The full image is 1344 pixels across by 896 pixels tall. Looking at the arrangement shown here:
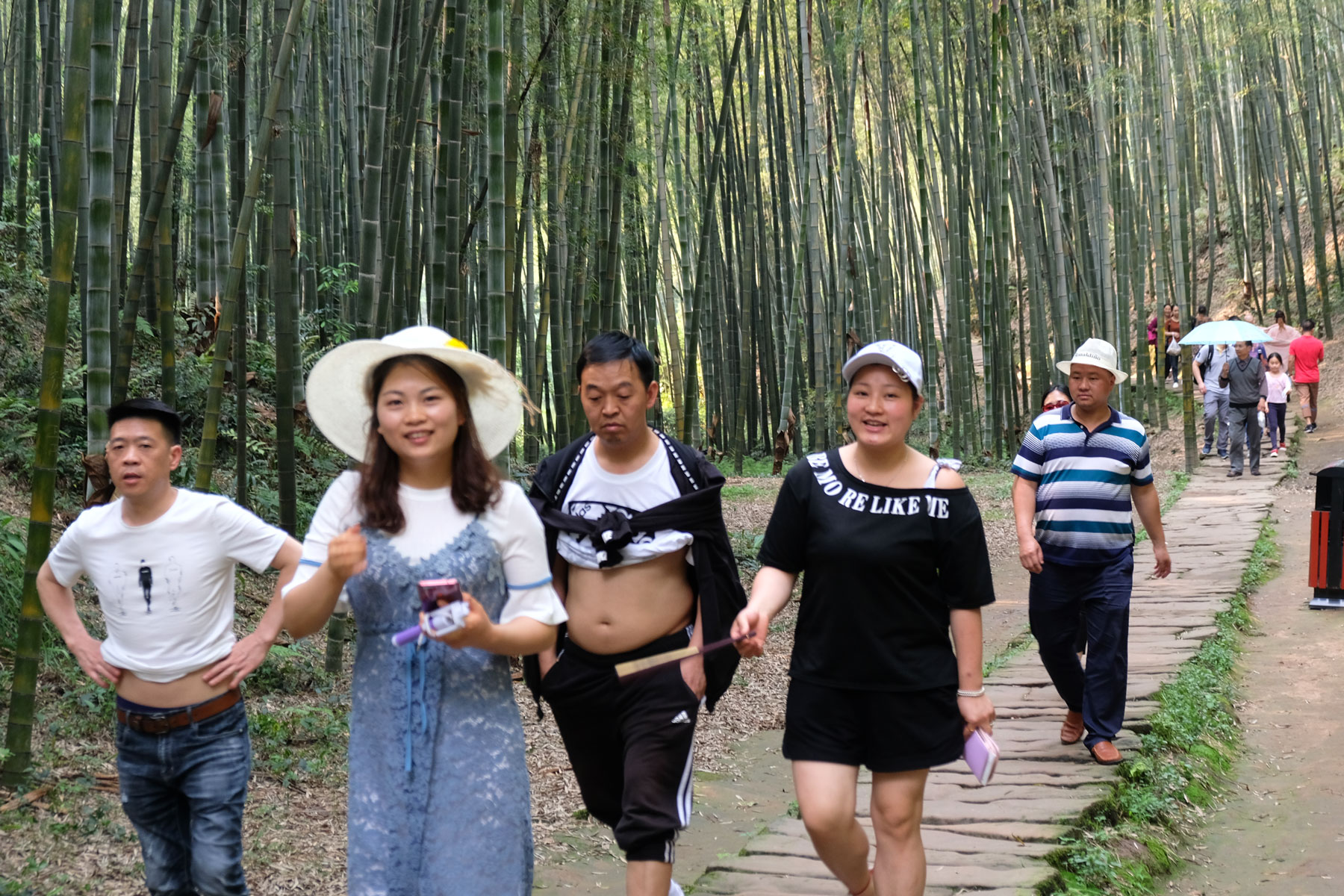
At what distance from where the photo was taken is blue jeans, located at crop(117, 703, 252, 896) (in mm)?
2072

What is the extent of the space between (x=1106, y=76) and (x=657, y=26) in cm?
356

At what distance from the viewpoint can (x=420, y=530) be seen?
1.73 m

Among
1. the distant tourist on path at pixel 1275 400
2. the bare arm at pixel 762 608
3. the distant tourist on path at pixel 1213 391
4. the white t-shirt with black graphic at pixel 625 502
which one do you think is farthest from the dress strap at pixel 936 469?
the distant tourist on path at pixel 1275 400

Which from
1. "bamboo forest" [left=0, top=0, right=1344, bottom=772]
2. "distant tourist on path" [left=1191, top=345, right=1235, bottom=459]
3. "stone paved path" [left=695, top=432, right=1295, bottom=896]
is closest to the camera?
"stone paved path" [left=695, top=432, right=1295, bottom=896]

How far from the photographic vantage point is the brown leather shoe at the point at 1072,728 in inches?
147

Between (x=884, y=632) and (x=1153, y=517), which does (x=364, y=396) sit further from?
(x=1153, y=517)

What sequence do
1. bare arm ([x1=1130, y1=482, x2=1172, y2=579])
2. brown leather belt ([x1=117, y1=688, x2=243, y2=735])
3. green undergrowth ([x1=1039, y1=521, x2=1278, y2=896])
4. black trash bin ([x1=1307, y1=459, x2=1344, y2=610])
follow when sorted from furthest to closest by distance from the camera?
black trash bin ([x1=1307, y1=459, x2=1344, y2=610]) < bare arm ([x1=1130, y1=482, x2=1172, y2=579]) < green undergrowth ([x1=1039, y1=521, x2=1278, y2=896]) < brown leather belt ([x1=117, y1=688, x2=243, y2=735])

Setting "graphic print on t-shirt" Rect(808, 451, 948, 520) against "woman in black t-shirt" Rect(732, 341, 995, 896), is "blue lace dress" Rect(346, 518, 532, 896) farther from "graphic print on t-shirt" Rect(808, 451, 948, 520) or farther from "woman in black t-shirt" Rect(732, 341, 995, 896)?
"graphic print on t-shirt" Rect(808, 451, 948, 520)

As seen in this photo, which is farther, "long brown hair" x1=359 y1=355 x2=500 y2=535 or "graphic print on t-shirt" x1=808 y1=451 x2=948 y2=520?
"graphic print on t-shirt" x1=808 y1=451 x2=948 y2=520

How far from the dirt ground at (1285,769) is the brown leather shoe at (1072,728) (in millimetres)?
434

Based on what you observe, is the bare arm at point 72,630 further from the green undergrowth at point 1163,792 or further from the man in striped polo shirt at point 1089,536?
the man in striped polo shirt at point 1089,536

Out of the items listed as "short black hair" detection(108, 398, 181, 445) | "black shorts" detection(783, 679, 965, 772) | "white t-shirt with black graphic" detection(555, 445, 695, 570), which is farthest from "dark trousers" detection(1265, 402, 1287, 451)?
"short black hair" detection(108, 398, 181, 445)

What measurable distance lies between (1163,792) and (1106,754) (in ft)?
0.58

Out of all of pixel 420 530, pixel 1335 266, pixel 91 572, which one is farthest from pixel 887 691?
pixel 1335 266
